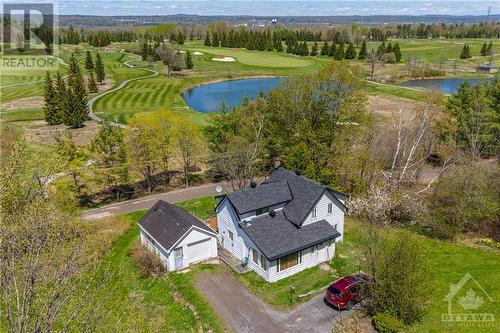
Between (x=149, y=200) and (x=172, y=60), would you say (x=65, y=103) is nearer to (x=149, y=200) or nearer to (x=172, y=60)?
(x=149, y=200)

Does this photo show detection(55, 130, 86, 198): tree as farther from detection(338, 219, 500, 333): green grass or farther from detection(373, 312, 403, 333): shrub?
detection(373, 312, 403, 333): shrub

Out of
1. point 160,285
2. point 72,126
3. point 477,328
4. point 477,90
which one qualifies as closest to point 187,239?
point 160,285

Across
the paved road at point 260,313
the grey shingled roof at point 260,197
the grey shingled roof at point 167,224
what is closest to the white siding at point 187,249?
the grey shingled roof at point 167,224

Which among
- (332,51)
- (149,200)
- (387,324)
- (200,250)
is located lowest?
(149,200)

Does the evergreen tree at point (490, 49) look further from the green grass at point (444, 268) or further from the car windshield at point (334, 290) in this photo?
the car windshield at point (334, 290)

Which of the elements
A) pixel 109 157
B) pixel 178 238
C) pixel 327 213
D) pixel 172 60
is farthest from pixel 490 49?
pixel 178 238

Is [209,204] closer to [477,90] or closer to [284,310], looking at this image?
[284,310]
